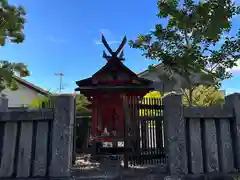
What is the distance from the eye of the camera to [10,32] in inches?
436

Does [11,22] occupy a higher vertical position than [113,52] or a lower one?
higher

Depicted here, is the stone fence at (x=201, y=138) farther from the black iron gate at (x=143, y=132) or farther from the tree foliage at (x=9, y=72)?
the tree foliage at (x=9, y=72)

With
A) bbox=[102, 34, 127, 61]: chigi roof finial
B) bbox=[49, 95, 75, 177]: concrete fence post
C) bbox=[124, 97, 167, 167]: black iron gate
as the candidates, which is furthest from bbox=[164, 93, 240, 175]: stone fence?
bbox=[102, 34, 127, 61]: chigi roof finial

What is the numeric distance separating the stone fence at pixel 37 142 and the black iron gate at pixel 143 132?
57.2 inches

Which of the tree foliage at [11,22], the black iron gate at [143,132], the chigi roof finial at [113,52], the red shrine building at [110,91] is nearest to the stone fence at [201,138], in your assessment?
the black iron gate at [143,132]

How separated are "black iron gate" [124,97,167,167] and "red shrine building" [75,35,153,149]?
183 cm

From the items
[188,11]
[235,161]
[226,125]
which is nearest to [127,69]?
[188,11]

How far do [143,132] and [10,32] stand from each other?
9397 millimetres

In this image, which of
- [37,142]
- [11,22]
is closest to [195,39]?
[37,142]

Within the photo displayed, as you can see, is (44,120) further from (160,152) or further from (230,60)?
(230,60)

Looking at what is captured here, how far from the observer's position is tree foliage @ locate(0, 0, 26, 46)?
1043 cm

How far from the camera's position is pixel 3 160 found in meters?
4.49

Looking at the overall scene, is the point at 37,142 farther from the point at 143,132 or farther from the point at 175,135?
the point at 175,135

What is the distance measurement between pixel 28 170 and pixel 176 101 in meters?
3.53
